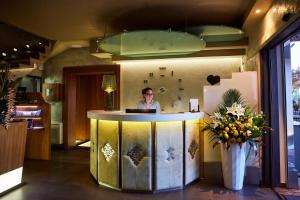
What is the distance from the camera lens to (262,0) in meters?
3.40

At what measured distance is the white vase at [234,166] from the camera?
3877 mm

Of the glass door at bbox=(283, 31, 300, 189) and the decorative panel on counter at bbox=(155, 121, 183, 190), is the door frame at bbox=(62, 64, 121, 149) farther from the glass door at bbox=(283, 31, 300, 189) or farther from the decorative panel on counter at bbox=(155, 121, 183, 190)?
the glass door at bbox=(283, 31, 300, 189)

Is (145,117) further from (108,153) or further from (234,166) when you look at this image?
(234,166)

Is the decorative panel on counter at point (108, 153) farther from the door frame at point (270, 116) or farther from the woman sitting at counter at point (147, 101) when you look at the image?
the door frame at point (270, 116)

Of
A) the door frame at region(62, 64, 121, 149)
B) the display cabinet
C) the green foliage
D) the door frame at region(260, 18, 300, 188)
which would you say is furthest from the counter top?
the door frame at region(62, 64, 121, 149)

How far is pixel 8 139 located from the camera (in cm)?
386

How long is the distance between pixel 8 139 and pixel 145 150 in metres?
2.14

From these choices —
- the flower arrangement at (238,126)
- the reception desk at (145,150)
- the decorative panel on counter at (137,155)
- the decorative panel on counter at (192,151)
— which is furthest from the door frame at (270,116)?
the decorative panel on counter at (137,155)

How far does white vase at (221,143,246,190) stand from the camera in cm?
388

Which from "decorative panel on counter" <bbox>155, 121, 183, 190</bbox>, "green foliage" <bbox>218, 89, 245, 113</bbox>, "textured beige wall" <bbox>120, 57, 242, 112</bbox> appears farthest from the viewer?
"textured beige wall" <bbox>120, 57, 242, 112</bbox>

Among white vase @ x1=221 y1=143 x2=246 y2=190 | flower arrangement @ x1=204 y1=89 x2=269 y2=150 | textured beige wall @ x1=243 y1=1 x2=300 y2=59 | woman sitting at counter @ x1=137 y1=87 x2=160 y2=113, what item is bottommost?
white vase @ x1=221 y1=143 x2=246 y2=190

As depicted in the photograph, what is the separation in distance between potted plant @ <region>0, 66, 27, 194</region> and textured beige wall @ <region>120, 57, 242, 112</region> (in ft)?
9.71

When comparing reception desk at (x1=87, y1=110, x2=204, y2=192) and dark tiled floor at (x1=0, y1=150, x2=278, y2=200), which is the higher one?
reception desk at (x1=87, y1=110, x2=204, y2=192)

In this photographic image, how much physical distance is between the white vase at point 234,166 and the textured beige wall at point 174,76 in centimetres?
231
